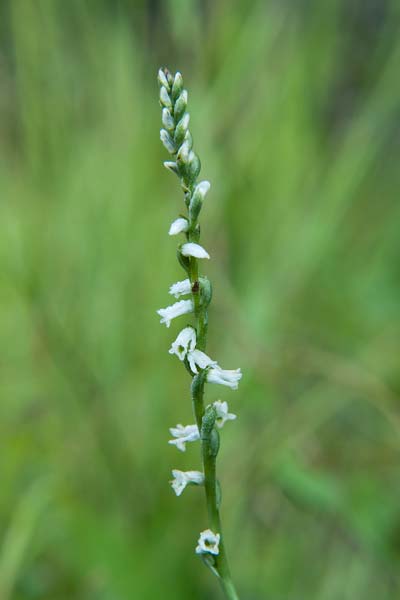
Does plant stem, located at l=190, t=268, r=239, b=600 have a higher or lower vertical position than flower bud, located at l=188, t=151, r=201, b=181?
lower

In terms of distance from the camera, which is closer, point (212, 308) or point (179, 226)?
point (179, 226)

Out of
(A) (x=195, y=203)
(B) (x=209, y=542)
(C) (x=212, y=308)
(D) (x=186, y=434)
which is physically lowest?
(B) (x=209, y=542)

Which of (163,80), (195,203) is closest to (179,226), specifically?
(195,203)

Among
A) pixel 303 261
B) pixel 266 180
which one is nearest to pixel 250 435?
pixel 303 261

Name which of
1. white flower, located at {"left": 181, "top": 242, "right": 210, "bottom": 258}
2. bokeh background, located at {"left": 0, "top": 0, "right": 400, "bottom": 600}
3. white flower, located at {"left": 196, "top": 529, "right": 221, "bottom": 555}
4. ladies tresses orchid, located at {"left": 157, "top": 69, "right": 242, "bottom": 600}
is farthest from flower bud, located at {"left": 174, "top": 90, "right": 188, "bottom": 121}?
bokeh background, located at {"left": 0, "top": 0, "right": 400, "bottom": 600}

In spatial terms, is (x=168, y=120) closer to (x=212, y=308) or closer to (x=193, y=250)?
(x=193, y=250)

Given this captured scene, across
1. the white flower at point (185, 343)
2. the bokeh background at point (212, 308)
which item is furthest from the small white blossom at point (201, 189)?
the bokeh background at point (212, 308)

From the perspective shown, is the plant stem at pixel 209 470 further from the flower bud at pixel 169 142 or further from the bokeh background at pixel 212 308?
the bokeh background at pixel 212 308

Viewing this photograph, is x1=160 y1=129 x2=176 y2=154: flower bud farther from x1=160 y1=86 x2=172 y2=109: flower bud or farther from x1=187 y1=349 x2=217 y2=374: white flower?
x1=187 y1=349 x2=217 y2=374: white flower
